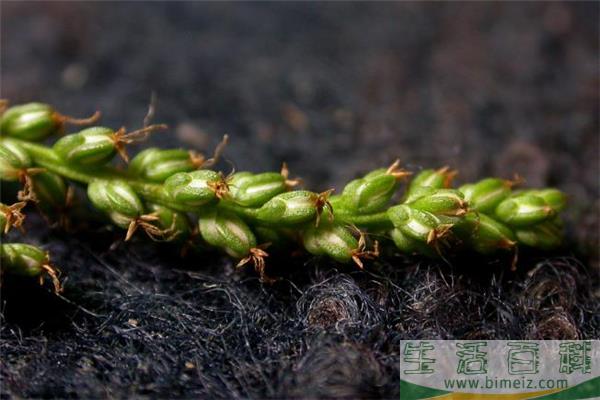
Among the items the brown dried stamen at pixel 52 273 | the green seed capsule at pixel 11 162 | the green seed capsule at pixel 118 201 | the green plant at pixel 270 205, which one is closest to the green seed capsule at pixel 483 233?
the green plant at pixel 270 205

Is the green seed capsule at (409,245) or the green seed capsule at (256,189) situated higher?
the green seed capsule at (256,189)

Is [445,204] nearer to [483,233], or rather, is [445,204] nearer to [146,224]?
[483,233]

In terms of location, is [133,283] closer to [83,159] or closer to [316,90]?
[83,159]

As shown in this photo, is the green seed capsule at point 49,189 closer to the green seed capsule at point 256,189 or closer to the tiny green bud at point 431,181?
the green seed capsule at point 256,189

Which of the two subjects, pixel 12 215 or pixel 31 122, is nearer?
pixel 12 215

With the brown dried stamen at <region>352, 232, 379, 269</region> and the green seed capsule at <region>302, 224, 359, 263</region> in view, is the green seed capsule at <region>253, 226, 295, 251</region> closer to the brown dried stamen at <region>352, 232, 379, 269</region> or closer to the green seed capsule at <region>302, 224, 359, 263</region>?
the green seed capsule at <region>302, 224, 359, 263</region>

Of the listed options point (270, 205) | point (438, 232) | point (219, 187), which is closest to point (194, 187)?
point (219, 187)
